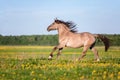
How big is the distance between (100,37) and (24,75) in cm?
1224

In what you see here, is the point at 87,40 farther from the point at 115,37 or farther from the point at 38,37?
the point at 38,37

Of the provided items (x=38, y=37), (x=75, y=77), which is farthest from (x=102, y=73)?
(x=38, y=37)

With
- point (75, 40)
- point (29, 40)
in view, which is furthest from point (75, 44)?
point (29, 40)

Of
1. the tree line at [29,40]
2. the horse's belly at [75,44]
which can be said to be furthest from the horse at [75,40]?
the tree line at [29,40]

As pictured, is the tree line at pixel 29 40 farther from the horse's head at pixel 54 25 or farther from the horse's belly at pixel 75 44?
the horse's belly at pixel 75 44

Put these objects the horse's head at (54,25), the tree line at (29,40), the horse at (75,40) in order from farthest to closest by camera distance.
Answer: the tree line at (29,40) < the horse's head at (54,25) < the horse at (75,40)

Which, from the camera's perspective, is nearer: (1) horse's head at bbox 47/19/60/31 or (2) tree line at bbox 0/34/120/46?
(1) horse's head at bbox 47/19/60/31

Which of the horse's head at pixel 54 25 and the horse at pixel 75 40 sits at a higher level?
the horse's head at pixel 54 25

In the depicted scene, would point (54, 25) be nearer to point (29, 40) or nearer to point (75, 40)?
point (75, 40)

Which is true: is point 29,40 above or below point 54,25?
below

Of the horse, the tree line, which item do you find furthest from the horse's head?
the tree line

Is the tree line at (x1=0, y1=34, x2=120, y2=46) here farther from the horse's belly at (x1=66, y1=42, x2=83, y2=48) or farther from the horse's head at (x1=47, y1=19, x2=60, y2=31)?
the horse's belly at (x1=66, y1=42, x2=83, y2=48)

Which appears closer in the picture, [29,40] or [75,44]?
[75,44]

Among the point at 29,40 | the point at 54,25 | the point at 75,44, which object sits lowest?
the point at 75,44
